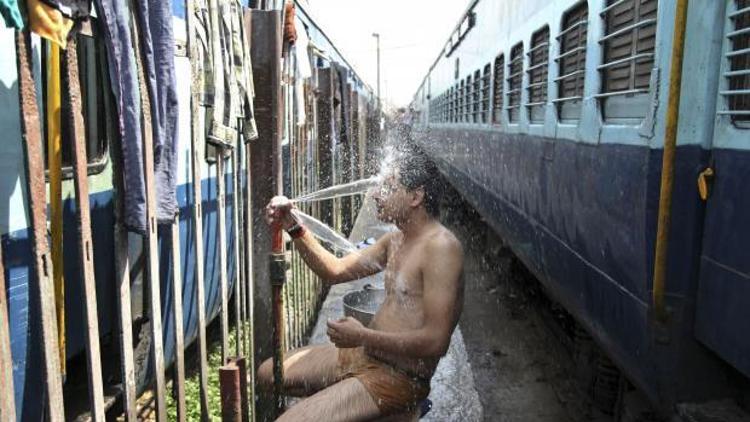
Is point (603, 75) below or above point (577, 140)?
above

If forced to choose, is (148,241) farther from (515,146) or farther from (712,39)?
(515,146)

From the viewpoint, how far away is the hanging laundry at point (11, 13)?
1469mm

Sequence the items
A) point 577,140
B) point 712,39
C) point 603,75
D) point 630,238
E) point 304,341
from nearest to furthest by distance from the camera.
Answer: point 712,39 → point 630,238 → point 603,75 → point 577,140 → point 304,341

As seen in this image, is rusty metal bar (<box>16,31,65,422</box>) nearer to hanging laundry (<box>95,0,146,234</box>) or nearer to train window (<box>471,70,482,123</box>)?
hanging laundry (<box>95,0,146,234</box>)

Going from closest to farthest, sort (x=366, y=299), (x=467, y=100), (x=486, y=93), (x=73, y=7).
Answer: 1. (x=73, y=7)
2. (x=366, y=299)
3. (x=486, y=93)
4. (x=467, y=100)

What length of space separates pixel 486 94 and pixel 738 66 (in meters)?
5.64

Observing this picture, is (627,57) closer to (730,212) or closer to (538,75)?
(730,212)

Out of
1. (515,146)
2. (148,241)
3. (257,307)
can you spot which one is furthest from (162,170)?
(515,146)

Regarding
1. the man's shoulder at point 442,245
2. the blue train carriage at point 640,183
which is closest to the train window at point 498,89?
the blue train carriage at point 640,183

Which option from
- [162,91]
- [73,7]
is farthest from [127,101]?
[73,7]

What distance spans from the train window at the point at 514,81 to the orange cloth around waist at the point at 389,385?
322cm

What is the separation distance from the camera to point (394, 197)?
2.83m

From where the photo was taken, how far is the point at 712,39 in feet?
7.18

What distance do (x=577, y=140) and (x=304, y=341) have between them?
2666mm
